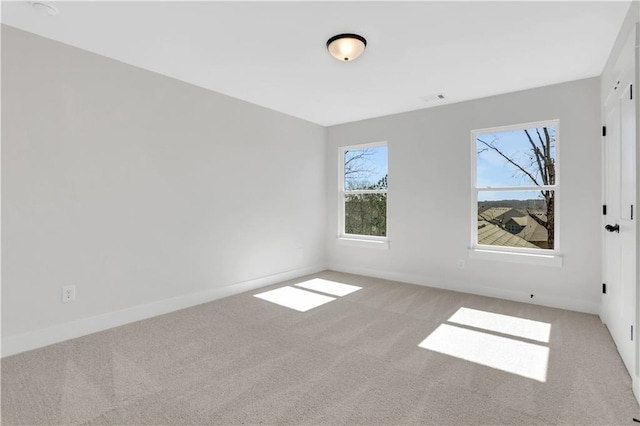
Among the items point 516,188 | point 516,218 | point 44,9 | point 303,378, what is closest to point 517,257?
point 516,218

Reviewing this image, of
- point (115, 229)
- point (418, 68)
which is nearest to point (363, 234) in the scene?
point (418, 68)

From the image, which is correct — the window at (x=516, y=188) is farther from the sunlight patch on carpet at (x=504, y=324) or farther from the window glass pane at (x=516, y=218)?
the sunlight patch on carpet at (x=504, y=324)

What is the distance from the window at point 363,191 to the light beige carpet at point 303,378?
7.26 feet

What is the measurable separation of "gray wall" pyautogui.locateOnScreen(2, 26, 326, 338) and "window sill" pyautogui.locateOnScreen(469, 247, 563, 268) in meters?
2.78

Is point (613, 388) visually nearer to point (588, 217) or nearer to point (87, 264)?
point (588, 217)

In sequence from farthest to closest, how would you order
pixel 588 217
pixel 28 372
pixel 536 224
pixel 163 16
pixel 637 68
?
1. pixel 536 224
2. pixel 588 217
3. pixel 163 16
4. pixel 28 372
5. pixel 637 68

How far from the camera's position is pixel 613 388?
2.00m

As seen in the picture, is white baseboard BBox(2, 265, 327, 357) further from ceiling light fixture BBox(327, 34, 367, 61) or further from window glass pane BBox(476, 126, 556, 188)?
window glass pane BBox(476, 126, 556, 188)

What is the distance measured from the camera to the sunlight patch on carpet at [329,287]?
4.18 meters

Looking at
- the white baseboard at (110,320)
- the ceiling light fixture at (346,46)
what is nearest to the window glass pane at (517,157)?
the ceiling light fixture at (346,46)

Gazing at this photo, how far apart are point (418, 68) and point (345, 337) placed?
2.69 m

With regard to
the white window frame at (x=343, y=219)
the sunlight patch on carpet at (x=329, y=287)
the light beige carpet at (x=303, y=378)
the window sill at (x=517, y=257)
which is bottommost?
the light beige carpet at (x=303, y=378)

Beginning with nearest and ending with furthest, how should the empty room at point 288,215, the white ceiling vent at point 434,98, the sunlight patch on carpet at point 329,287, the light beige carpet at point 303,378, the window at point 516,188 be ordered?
the light beige carpet at point 303,378 < the empty room at point 288,215 < the window at point 516,188 < the white ceiling vent at point 434,98 < the sunlight patch on carpet at point 329,287

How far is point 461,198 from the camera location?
4.21m
